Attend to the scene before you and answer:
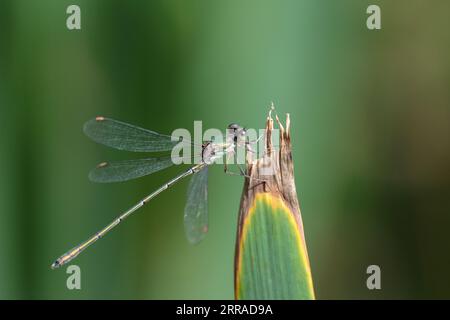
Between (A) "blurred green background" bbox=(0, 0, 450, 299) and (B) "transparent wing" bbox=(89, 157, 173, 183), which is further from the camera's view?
(B) "transparent wing" bbox=(89, 157, 173, 183)

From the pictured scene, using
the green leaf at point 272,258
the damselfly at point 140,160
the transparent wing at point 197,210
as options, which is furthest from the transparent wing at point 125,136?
the green leaf at point 272,258

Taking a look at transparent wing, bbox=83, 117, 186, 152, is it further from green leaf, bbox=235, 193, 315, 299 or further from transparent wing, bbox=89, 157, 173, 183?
green leaf, bbox=235, 193, 315, 299

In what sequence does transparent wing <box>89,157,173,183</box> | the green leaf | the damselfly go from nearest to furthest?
the green leaf < the damselfly < transparent wing <box>89,157,173,183</box>

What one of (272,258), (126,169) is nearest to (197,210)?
(126,169)

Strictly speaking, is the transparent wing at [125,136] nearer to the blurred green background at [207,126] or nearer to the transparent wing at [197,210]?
the blurred green background at [207,126]

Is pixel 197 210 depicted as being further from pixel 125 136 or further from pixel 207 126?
pixel 125 136

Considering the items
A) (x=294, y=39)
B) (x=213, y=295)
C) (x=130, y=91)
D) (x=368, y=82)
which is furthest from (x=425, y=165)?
(x=130, y=91)

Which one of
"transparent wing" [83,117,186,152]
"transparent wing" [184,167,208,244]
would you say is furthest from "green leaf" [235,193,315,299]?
"transparent wing" [83,117,186,152]
